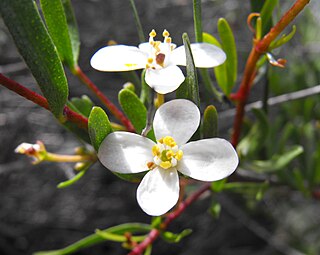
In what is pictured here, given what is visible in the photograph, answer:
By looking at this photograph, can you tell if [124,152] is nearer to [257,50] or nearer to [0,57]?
[257,50]

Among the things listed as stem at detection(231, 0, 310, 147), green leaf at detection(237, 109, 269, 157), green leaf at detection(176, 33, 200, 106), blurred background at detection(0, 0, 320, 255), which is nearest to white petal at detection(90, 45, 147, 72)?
green leaf at detection(176, 33, 200, 106)

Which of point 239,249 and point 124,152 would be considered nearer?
point 124,152

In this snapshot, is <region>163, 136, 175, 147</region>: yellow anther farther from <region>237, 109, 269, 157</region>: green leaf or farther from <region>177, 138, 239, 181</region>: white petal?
<region>237, 109, 269, 157</region>: green leaf

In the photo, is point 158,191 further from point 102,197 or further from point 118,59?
point 102,197

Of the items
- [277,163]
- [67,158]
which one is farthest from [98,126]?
[277,163]

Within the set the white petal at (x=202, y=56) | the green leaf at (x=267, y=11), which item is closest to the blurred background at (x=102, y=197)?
the green leaf at (x=267, y=11)

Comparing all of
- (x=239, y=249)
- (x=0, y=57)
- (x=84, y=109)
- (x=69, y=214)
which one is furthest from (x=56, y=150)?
(x=84, y=109)
